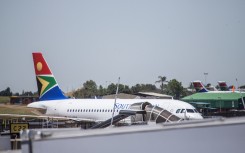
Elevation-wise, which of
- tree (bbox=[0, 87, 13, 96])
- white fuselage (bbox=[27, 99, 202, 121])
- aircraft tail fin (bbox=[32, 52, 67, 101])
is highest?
tree (bbox=[0, 87, 13, 96])

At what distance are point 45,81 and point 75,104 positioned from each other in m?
4.27

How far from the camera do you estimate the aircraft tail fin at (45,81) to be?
33906 mm

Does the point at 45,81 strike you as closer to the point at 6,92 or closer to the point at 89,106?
the point at 89,106

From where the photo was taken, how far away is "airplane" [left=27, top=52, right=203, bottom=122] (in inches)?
1078

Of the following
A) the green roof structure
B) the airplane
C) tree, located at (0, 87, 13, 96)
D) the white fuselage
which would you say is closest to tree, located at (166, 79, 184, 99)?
the green roof structure

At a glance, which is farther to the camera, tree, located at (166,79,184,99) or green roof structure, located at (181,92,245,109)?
tree, located at (166,79,184,99)

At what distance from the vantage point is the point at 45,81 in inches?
1337

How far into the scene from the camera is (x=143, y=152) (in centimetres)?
520

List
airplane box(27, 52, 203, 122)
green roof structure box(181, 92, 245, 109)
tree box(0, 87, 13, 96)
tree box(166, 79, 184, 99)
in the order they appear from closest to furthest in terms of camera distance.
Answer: airplane box(27, 52, 203, 122) → green roof structure box(181, 92, 245, 109) → tree box(166, 79, 184, 99) → tree box(0, 87, 13, 96)

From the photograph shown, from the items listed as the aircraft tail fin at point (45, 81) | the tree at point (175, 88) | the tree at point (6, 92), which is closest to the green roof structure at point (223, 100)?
the tree at point (175, 88)

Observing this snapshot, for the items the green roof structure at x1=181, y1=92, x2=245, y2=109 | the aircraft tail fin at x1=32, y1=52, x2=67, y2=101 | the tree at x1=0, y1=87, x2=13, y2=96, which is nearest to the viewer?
the aircraft tail fin at x1=32, y1=52, x2=67, y2=101

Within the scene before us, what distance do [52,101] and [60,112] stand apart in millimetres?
1922

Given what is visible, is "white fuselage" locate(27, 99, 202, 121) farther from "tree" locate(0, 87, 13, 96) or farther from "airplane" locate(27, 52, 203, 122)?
"tree" locate(0, 87, 13, 96)

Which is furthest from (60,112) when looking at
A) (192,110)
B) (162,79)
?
(162,79)
